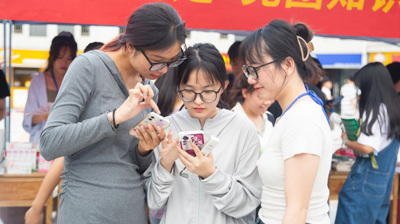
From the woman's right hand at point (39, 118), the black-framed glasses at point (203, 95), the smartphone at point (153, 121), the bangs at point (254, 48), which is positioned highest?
the bangs at point (254, 48)

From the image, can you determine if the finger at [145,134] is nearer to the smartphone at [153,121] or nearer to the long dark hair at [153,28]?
the smartphone at [153,121]

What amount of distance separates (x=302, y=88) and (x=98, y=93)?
0.82 meters

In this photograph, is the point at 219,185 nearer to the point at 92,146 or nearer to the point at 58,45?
the point at 92,146

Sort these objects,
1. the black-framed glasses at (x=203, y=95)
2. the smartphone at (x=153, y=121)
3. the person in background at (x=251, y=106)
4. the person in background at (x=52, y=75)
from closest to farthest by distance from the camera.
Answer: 1. the smartphone at (x=153, y=121)
2. the black-framed glasses at (x=203, y=95)
3. the person in background at (x=251, y=106)
4. the person in background at (x=52, y=75)

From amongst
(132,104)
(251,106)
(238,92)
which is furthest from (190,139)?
(238,92)

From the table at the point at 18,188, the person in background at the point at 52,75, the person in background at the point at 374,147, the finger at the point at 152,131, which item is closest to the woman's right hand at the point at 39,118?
the person in background at the point at 52,75

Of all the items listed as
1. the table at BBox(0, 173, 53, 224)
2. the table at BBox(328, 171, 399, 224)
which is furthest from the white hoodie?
the table at BBox(328, 171, 399, 224)

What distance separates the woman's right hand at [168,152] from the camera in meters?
1.64

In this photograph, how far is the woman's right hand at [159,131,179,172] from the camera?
1.64 meters

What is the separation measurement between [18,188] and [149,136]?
2088mm

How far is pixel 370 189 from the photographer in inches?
131

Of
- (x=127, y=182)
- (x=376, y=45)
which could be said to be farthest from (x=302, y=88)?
(x=376, y=45)

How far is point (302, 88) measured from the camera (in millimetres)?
1609

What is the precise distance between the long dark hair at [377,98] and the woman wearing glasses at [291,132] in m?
1.90
